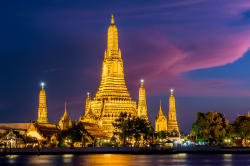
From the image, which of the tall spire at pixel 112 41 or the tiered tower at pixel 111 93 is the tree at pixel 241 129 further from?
the tall spire at pixel 112 41

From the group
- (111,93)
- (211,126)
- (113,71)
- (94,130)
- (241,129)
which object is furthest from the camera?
(113,71)

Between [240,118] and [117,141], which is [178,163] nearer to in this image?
[240,118]

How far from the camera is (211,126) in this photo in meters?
97.4

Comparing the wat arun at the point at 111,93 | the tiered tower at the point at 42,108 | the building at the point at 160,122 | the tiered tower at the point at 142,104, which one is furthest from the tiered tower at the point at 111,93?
the building at the point at 160,122

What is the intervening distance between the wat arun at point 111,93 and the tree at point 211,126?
88.7 feet

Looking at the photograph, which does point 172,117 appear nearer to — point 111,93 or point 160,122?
point 160,122

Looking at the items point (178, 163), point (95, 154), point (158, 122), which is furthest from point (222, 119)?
point (158, 122)

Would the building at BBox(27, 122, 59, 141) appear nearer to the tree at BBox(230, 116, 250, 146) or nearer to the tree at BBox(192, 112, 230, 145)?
the tree at BBox(192, 112, 230, 145)

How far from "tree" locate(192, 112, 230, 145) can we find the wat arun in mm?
27029

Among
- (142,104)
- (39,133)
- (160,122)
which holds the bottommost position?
(39,133)

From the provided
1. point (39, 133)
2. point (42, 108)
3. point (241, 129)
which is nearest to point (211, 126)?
point (241, 129)

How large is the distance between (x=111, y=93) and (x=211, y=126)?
3392cm

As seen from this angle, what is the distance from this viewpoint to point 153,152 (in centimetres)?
8988

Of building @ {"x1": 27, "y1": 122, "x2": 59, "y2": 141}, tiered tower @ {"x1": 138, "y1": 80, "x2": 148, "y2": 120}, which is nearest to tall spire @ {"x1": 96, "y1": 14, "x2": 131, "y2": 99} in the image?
tiered tower @ {"x1": 138, "y1": 80, "x2": 148, "y2": 120}
